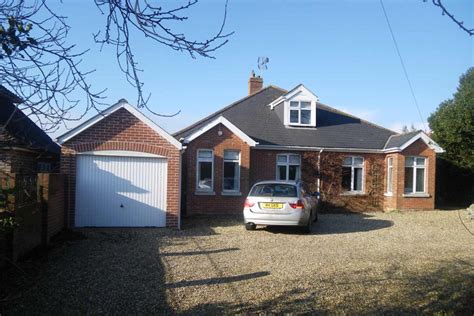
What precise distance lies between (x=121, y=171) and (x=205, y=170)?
5862 millimetres

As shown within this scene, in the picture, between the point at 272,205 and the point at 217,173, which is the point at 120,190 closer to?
the point at 272,205

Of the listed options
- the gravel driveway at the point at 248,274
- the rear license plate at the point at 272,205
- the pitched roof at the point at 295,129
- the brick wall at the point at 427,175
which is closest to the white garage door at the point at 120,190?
the gravel driveway at the point at 248,274

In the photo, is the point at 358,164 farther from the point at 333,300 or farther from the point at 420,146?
the point at 333,300

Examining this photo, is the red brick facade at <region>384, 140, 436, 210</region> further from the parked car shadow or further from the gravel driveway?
the gravel driveway

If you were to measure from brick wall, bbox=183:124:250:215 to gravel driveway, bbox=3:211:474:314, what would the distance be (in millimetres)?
5111

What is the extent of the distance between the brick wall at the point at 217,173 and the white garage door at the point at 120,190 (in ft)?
15.7

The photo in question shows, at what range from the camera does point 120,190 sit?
1273cm

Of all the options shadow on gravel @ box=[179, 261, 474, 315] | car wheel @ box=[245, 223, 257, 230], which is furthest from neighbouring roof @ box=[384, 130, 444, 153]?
shadow on gravel @ box=[179, 261, 474, 315]

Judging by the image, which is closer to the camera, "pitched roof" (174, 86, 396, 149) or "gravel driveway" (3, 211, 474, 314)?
"gravel driveway" (3, 211, 474, 314)

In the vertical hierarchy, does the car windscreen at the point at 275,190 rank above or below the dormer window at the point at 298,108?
below

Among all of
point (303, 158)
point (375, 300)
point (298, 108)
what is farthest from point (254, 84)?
point (375, 300)

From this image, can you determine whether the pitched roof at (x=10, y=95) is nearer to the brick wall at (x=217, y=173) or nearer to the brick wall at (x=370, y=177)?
the brick wall at (x=217, y=173)

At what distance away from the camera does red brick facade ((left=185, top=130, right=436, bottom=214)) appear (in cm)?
1798

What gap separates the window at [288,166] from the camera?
20.0 m
